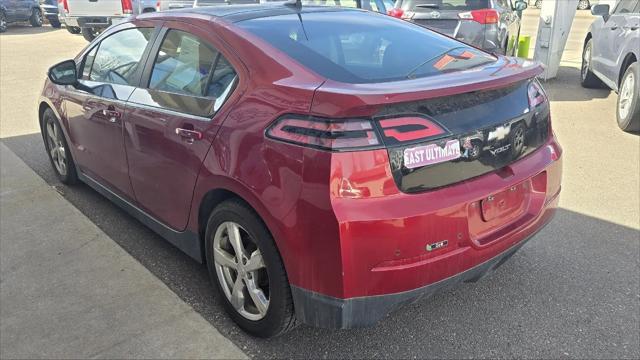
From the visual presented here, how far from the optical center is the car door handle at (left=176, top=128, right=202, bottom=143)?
8.58 ft

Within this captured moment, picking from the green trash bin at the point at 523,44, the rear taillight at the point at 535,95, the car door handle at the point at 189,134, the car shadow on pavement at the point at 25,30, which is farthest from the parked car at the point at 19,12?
the rear taillight at the point at 535,95

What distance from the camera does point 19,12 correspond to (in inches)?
835

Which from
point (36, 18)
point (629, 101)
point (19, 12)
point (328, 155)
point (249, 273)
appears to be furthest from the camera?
point (36, 18)

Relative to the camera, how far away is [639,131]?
19.9 feet

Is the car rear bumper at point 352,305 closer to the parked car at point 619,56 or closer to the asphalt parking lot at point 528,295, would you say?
the asphalt parking lot at point 528,295

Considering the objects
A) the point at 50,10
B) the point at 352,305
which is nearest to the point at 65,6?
the point at 50,10

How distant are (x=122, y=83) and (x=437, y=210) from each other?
2.34 metres

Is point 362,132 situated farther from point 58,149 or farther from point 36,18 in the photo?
point 36,18

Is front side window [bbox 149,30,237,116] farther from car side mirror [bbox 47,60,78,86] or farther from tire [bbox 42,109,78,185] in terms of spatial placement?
tire [bbox 42,109,78,185]

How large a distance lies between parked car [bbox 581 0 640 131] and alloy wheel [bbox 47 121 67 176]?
600cm

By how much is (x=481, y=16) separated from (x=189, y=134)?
18.9 ft

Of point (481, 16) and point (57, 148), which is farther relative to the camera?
point (481, 16)

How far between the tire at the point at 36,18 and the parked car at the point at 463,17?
20124mm

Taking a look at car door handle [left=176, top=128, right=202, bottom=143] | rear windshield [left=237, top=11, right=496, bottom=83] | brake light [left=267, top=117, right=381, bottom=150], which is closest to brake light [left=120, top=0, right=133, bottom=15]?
rear windshield [left=237, top=11, right=496, bottom=83]
